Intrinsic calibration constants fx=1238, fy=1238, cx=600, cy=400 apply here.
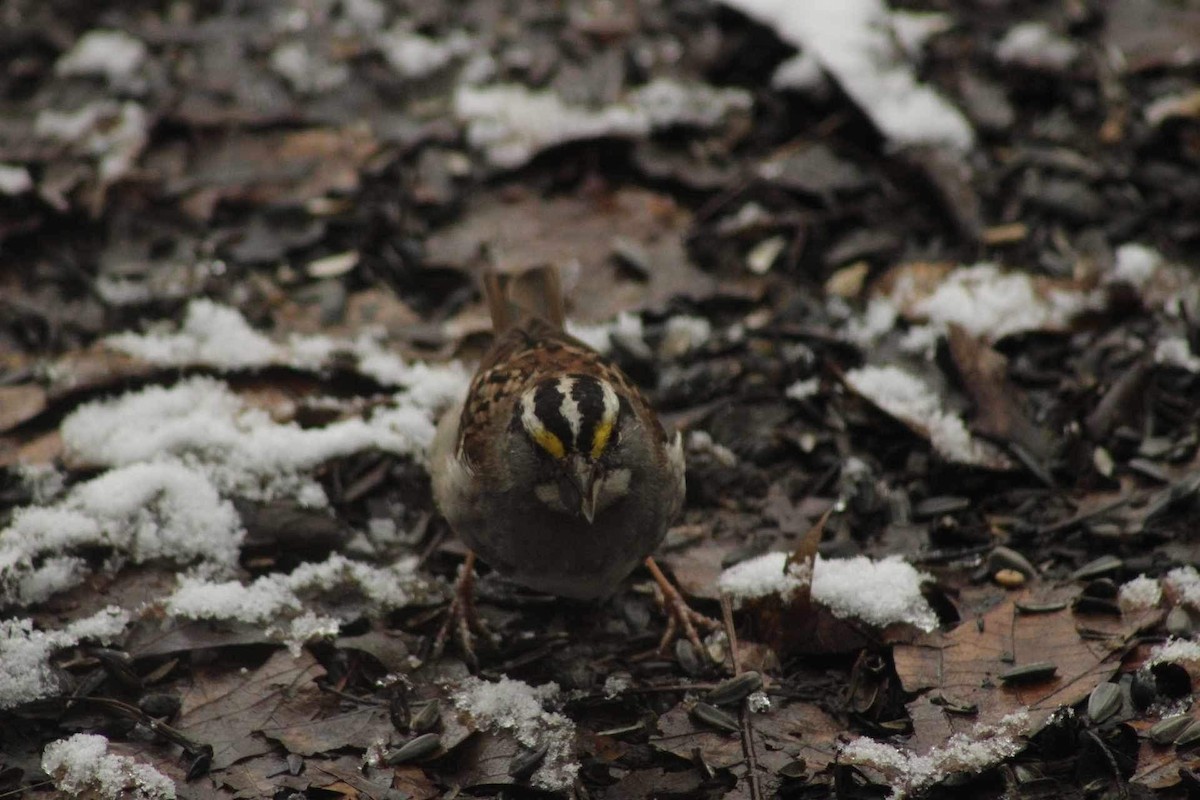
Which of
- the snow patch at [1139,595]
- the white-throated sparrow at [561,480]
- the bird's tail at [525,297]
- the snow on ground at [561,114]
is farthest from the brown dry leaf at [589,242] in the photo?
the snow patch at [1139,595]

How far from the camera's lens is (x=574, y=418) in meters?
3.81

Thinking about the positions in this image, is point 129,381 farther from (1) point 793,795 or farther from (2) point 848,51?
(2) point 848,51

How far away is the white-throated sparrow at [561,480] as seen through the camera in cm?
386

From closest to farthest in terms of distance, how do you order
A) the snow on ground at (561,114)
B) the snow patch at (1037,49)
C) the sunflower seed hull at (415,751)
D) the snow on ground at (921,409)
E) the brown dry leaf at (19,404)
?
the sunflower seed hull at (415,751)
the snow on ground at (921,409)
the brown dry leaf at (19,404)
the snow on ground at (561,114)
the snow patch at (1037,49)

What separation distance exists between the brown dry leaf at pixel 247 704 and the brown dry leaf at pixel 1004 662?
1.91 m

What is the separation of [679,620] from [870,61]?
12.0ft

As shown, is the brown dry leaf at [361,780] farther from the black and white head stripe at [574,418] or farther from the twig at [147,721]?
the black and white head stripe at [574,418]

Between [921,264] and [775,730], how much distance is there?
265cm

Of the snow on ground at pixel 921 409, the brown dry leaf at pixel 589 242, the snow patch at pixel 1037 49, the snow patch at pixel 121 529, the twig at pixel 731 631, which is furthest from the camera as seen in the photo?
the snow patch at pixel 1037 49

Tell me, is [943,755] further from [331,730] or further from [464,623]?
[331,730]

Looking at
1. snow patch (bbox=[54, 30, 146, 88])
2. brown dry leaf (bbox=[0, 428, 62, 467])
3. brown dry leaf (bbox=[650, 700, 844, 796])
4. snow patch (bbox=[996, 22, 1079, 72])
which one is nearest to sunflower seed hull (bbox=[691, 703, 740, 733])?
brown dry leaf (bbox=[650, 700, 844, 796])

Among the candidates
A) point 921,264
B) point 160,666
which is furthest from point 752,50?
point 160,666

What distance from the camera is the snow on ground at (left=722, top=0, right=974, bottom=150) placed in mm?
6328

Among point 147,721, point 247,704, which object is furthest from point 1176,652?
point 147,721
